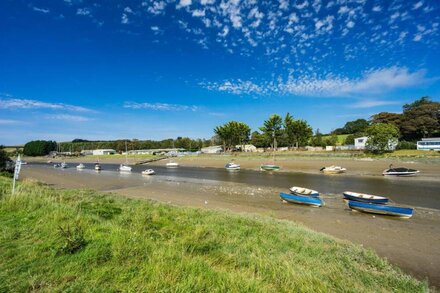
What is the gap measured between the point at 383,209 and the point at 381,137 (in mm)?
49213

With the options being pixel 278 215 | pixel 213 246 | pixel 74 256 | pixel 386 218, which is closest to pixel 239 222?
pixel 213 246

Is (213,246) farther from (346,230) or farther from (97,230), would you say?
(346,230)

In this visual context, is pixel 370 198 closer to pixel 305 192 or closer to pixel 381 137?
pixel 305 192

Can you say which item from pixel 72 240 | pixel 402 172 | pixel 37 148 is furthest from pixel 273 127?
pixel 37 148

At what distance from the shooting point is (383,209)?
19.0 metres

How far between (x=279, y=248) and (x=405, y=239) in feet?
34.4

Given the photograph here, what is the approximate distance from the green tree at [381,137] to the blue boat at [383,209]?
47.7 meters

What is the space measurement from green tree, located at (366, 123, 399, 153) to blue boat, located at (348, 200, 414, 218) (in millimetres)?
47725

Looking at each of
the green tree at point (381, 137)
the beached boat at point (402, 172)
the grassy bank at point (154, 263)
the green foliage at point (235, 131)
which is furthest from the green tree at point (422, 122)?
the grassy bank at point (154, 263)

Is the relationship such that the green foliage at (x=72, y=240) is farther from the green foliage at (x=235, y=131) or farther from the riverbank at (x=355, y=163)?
the green foliage at (x=235, y=131)

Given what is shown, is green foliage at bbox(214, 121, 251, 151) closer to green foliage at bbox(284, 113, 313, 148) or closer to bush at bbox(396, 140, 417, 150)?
green foliage at bbox(284, 113, 313, 148)

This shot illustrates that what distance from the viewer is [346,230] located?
1595 cm

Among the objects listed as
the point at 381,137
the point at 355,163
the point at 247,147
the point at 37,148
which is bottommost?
the point at 355,163

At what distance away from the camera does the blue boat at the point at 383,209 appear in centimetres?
1822
